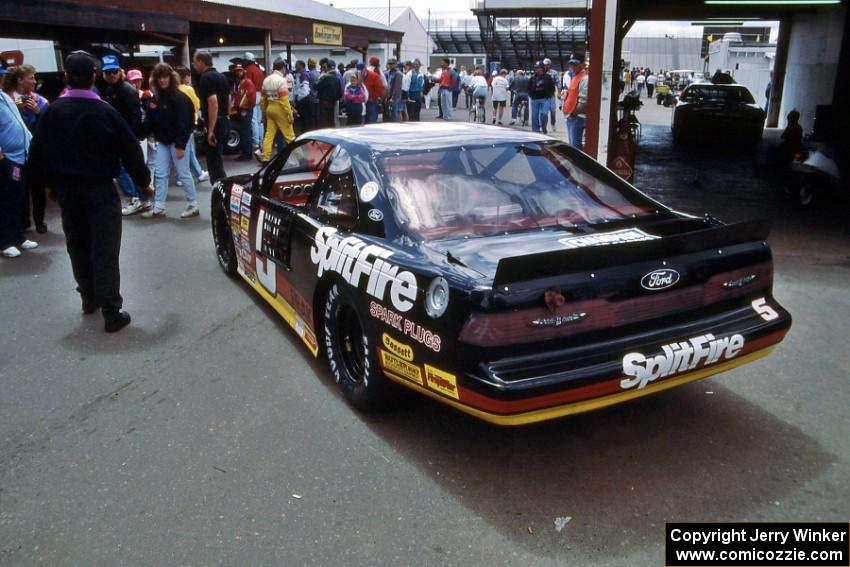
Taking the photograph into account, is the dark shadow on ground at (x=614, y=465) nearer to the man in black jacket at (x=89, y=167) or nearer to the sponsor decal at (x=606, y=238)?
the sponsor decal at (x=606, y=238)

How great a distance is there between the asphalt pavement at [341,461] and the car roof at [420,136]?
52.9 inches

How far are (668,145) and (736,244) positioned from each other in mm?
15478

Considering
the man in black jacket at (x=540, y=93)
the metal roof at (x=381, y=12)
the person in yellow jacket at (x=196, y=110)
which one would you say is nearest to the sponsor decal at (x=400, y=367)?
the person in yellow jacket at (x=196, y=110)

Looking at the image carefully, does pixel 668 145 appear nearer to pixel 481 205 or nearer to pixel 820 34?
pixel 820 34

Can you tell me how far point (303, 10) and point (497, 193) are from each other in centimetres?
2092

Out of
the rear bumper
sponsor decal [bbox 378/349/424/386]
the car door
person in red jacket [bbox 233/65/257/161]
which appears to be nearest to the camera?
the rear bumper

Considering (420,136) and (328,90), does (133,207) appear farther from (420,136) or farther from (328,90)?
(328,90)

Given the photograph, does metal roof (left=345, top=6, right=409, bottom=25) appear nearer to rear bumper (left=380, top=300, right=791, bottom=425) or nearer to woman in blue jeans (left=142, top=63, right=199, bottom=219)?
woman in blue jeans (left=142, top=63, right=199, bottom=219)

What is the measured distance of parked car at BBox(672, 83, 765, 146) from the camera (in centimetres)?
1608

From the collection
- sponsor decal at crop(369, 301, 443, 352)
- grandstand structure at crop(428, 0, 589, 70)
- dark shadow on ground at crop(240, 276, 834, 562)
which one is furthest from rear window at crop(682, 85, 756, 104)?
grandstand structure at crop(428, 0, 589, 70)

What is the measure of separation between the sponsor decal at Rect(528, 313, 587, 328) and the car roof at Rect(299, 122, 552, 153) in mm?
1414

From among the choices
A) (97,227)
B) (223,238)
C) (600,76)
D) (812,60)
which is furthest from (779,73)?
(97,227)

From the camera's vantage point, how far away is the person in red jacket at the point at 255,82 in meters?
12.6

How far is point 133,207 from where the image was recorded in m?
8.82
